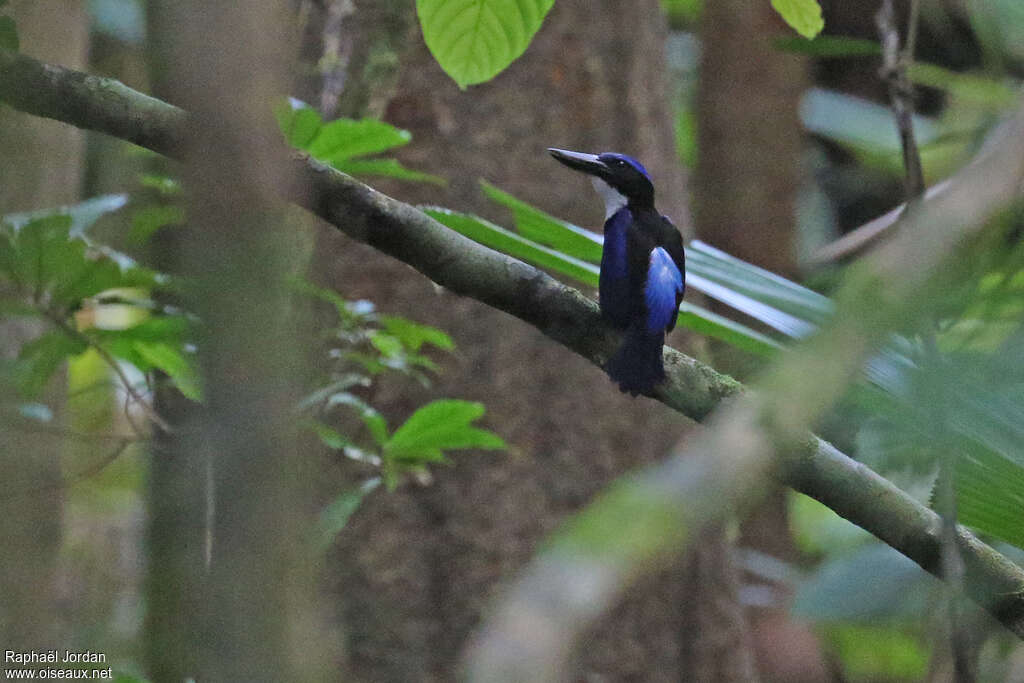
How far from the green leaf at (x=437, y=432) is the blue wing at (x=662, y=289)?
0.44 metres

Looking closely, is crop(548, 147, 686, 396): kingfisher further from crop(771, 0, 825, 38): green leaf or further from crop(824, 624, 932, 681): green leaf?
crop(824, 624, 932, 681): green leaf

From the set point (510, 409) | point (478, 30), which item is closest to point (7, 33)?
point (478, 30)

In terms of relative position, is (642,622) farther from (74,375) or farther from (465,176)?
(74,375)

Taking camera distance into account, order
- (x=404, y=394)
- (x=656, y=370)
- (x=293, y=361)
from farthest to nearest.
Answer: (x=404, y=394) < (x=656, y=370) < (x=293, y=361)

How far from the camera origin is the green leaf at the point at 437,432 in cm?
249

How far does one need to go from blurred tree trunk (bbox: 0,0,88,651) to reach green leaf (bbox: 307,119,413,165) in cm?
64

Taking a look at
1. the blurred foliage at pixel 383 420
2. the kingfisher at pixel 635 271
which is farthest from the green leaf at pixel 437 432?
the kingfisher at pixel 635 271

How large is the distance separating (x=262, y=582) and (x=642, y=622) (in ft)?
11.7

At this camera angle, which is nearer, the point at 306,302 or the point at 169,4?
the point at 169,4

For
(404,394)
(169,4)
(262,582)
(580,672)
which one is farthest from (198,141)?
(580,672)

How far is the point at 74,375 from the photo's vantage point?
233 inches

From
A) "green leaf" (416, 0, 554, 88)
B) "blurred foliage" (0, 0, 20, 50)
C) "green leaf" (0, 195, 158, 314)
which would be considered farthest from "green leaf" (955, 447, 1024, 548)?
"green leaf" (0, 195, 158, 314)

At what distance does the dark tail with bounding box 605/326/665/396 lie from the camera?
6.66ft

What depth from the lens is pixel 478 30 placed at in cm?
183
